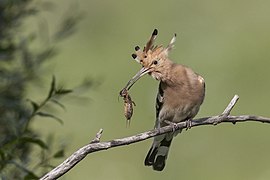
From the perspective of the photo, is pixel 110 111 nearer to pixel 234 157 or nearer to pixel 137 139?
pixel 234 157

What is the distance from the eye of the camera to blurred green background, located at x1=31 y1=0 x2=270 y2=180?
24.0 feet

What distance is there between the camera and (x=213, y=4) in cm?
1059

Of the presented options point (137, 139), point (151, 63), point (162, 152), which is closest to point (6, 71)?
point (151, 63)

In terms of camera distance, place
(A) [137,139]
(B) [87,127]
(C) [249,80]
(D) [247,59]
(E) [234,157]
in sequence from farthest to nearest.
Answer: (D) [247,59]
(C) [249,80]
(B) [87,127]
(E) [234,157]
(A) [137,139]

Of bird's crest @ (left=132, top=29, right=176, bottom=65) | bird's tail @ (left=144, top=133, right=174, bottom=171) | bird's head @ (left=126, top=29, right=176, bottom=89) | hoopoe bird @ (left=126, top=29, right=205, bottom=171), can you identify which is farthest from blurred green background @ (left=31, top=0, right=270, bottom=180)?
bird's crest @ (left=132, top=29, right=176, bottom=65)

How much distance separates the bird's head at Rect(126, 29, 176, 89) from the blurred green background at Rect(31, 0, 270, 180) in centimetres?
207

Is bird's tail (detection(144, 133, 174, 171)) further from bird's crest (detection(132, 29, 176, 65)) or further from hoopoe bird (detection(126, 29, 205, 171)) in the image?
bird's crest (detection(132, 29, 176, 65))

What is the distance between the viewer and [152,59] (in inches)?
149

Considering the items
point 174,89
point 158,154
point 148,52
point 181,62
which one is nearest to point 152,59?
point 148,52

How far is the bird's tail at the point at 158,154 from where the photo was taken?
4.53 metres

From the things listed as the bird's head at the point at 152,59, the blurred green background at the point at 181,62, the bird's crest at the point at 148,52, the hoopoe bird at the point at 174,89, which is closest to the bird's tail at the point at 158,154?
the hoopoe bird at the point at 174,89

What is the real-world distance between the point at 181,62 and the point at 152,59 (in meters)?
4.95

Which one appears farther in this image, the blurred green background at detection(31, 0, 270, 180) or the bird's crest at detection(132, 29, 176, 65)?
the blurred green background at detection(31, 0, 270, 180)

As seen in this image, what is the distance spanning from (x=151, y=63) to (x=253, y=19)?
6457 millimetres
